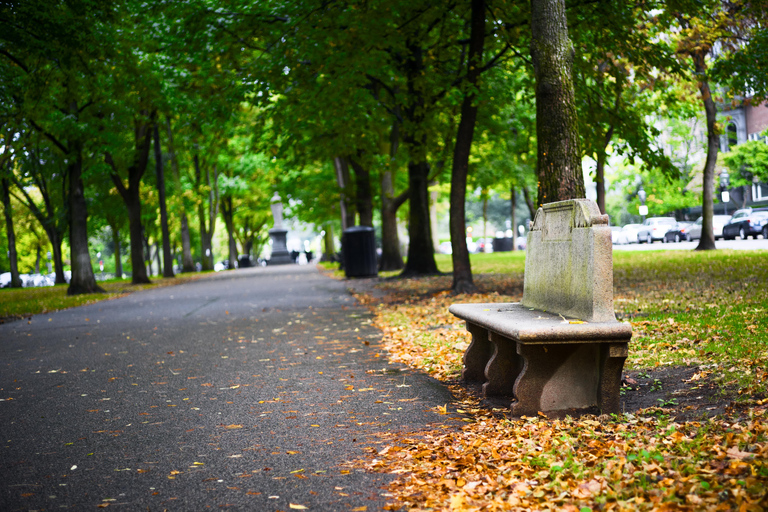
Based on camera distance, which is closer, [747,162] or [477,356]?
[477,356]

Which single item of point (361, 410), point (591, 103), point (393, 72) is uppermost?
point (393, 72)

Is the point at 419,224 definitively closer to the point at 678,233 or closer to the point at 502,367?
the point at 502,367

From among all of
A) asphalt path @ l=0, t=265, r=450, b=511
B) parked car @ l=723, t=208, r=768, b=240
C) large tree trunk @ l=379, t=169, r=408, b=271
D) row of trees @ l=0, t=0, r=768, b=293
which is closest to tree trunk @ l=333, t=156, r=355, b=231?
large tree trunk @ l=379, t=169, r=408, b=271

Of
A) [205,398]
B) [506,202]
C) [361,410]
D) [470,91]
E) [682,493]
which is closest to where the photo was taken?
[682,493]

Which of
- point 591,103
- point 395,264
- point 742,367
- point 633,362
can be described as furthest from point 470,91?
point 395,264

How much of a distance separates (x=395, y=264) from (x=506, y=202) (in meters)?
50.8

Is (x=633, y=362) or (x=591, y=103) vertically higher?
(x=591, y=103)

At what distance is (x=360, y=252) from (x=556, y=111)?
58.1ft

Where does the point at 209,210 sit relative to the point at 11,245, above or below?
above

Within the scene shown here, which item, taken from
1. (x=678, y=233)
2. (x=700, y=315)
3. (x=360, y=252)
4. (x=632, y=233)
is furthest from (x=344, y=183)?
(x=632, y=233)

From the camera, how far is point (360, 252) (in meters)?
24.3

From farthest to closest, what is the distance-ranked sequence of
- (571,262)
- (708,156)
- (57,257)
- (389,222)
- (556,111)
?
(57,257) < (389,222) < (708,156) < (556,111) < (571,262)

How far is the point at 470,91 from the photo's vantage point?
12250 mm

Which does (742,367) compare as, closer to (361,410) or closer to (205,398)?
(361,410)
